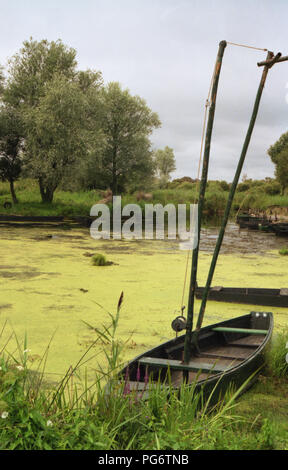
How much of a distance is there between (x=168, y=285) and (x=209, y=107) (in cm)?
494

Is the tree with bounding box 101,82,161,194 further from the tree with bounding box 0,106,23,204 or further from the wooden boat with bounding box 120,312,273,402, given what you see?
the wooden boat with bounding box 120,312,273,402

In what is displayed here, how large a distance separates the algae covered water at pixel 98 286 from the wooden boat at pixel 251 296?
0.13 metres

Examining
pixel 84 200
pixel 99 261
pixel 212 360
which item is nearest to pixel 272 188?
pixel 84 200

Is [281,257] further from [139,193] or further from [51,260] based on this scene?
[139,193]

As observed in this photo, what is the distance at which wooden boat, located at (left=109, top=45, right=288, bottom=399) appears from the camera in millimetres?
3422

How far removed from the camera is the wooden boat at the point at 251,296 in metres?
7.04

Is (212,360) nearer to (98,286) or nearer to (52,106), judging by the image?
(98,286)

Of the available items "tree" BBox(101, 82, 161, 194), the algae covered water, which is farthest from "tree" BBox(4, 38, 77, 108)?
the algae covered water

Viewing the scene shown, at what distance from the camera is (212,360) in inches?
177

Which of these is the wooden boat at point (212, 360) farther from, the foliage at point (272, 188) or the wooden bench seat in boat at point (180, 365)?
the foliage at point (272, 188)

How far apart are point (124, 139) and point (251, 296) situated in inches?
853

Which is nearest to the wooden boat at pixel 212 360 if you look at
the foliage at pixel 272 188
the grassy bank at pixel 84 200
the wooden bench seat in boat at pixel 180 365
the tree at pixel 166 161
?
the wooden bench seat in boat at pixel 180 365

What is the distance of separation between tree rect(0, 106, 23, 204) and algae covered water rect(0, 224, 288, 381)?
834 centimetres

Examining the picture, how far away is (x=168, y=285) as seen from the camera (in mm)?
8297
